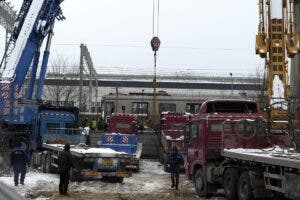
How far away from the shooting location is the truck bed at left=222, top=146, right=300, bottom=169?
38.6 feet

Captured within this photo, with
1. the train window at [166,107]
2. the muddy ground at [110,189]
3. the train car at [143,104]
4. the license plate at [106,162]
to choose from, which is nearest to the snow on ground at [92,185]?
the muddy ground at [110,189]

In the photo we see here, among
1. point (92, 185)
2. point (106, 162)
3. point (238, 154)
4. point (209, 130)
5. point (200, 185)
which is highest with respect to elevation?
point (209, 130)

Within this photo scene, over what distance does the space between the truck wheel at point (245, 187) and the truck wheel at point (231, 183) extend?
1.04ft

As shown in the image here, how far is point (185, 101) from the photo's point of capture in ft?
182

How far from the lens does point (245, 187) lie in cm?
1444

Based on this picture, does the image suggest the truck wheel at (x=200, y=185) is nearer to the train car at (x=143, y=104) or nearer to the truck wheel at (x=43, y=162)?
the truck wheel at (x=43, y=162)

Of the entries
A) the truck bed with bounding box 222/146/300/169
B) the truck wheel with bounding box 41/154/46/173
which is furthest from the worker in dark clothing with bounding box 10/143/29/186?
the truck bed with bounding box 222/146/300/169

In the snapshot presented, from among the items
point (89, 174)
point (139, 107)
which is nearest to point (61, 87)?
point (139, 107)

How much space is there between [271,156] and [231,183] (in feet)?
8.68

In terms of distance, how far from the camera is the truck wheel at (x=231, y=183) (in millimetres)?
15172

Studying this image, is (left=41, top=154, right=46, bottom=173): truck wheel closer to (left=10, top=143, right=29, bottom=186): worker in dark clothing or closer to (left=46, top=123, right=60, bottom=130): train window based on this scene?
(left=46, top=123, right=60, bottom=130): train window

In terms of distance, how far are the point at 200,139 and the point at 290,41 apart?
9.00 metres

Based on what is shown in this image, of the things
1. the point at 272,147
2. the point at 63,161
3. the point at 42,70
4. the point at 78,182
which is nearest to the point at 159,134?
the point at 42,70

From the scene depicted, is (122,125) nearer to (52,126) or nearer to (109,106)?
(52,126)
